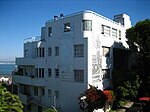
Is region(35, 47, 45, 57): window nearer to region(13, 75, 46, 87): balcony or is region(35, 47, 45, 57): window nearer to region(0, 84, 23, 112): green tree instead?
region(13, 75, 46, 87): balcony

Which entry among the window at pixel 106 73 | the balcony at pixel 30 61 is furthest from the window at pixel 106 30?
the balcony at pixel 30 61

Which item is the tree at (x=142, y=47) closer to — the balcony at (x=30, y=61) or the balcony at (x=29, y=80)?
the balcony at (x=30, y=61)

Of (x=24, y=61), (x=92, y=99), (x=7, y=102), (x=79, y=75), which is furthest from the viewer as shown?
(x=24, y=61)

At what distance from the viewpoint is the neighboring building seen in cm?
2836

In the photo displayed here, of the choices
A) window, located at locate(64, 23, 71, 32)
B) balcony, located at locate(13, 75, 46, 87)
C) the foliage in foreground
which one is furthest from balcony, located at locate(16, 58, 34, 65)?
the foliage in foreground

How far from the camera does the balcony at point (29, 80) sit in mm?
34031

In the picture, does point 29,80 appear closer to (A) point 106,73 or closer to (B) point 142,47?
(A) point 106,73

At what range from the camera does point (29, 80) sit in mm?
36406

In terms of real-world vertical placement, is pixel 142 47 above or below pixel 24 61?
above

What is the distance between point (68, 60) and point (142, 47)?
1060 cm

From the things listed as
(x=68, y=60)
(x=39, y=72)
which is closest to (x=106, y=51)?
(x=68, y=60)

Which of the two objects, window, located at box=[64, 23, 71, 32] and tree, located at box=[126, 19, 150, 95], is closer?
tree, located at box=[126, 19, 150, 95]

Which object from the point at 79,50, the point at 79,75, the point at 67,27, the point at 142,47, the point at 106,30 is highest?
the point at 67,27

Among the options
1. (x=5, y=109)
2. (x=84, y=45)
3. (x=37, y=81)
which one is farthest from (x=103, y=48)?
(x=5, y=109)
